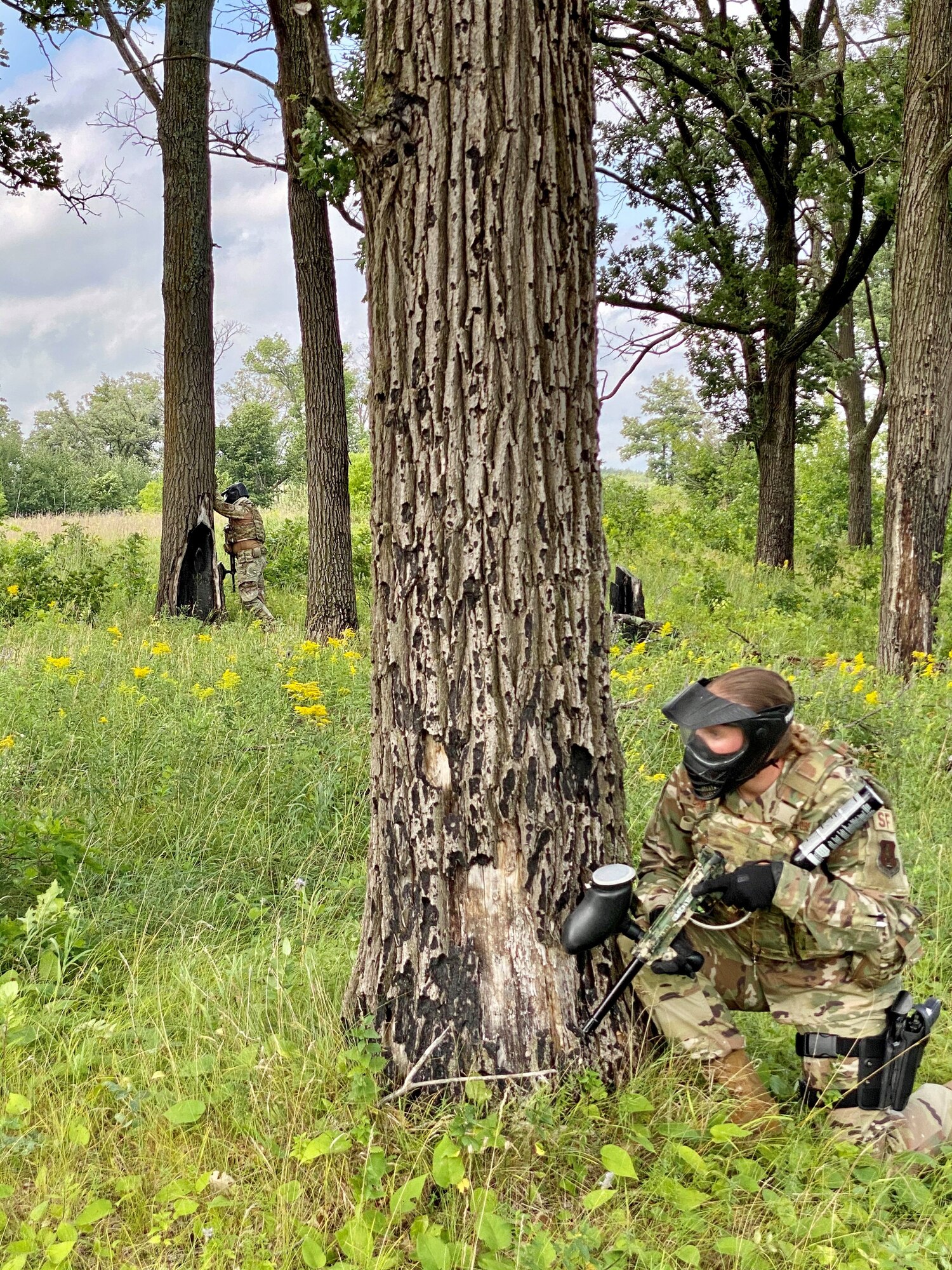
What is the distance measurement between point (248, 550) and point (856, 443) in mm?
12244

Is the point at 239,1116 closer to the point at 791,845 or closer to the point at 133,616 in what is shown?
the point at 791,845

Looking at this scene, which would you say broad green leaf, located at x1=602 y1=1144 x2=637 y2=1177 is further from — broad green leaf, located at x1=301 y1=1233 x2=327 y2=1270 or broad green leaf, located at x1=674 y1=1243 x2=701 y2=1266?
broad green leaf, located at x1=301 y1=1233 x2=327 y2=1270

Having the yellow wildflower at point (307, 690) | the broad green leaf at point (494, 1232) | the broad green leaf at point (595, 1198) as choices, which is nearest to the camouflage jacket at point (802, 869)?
the broad green leaf at point (595, 1198)

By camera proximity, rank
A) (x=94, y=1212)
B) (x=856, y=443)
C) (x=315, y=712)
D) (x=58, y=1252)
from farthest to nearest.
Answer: (x=856, y=443)
(x=315, y=712)
(x=94, y=1212)
(x=58, y=1252)

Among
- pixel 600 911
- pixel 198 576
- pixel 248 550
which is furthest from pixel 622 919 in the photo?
pixel 248 550

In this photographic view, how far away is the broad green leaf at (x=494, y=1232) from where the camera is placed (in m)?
2.04

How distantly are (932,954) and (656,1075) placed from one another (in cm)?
163

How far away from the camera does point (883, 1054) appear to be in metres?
2.73

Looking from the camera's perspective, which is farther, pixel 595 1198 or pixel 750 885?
pixel 750 885

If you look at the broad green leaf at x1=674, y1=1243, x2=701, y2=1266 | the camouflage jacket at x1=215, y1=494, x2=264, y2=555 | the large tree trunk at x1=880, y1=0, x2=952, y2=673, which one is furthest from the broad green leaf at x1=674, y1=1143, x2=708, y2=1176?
the camouflage jacket at x1=215, y1=494, x2=264, y2=555

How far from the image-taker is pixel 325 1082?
2504 mm

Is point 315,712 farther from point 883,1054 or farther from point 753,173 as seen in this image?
point 753,173

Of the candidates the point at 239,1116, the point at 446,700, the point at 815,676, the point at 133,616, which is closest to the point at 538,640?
the point at 446,700

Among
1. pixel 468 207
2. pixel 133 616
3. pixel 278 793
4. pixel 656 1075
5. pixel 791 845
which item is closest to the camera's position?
pixel 468 207
